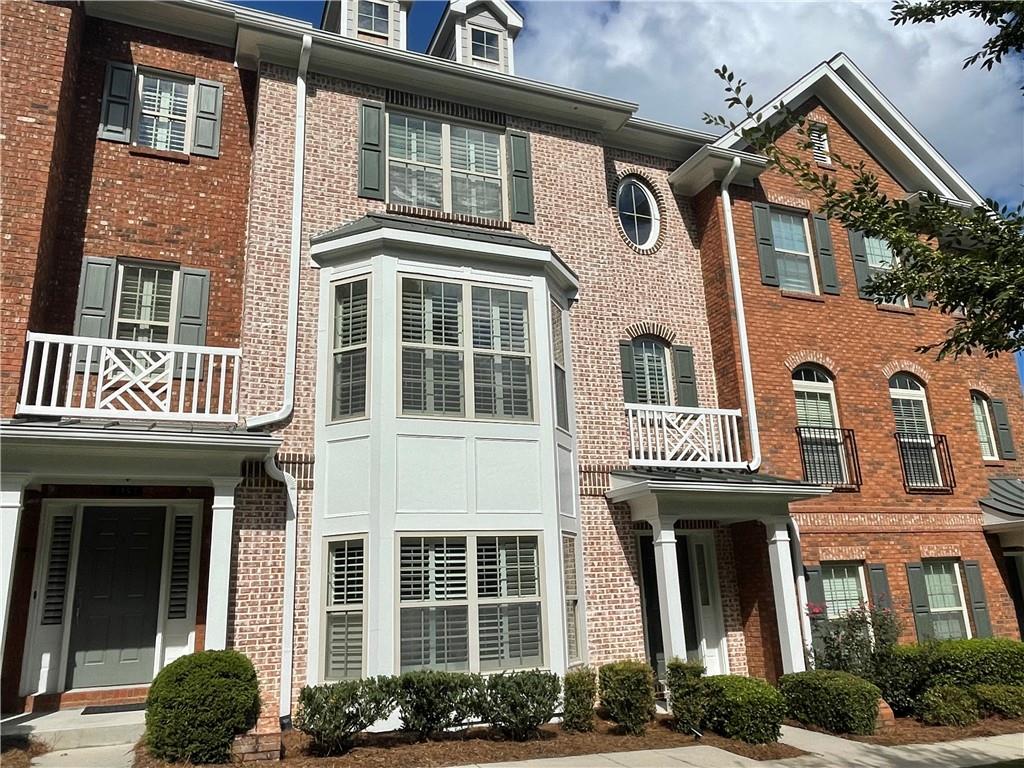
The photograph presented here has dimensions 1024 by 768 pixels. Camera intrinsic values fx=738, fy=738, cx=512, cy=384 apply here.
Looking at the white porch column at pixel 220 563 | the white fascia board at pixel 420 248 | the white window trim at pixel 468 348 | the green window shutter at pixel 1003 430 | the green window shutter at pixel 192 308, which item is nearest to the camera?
the white porch column at pixel 220 563

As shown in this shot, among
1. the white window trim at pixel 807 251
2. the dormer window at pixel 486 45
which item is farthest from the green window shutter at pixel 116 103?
the white window trim at pixel 807 251

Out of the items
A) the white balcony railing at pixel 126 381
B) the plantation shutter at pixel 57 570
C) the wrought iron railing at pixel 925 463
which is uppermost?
the white balcony railing at pixel 126 381

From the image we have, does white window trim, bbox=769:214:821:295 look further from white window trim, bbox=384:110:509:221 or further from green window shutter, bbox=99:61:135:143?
green window shutter, bbox=99:61:135:143

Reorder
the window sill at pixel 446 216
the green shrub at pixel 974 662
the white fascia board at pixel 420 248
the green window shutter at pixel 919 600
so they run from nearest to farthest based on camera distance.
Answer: the white fascia board at pixel 420 248 < the green shrub at pixel 974 662 < the window sill at pixel 446 216 < the green window shutter at pixel 919 600

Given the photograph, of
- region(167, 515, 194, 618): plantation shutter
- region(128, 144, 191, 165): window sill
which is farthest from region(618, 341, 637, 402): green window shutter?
region(128, 144, 191, 165): window sill

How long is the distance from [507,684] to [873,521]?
7.90m

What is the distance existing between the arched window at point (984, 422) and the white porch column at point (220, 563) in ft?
48.2

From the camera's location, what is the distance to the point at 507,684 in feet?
29.0

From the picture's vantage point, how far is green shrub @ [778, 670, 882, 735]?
32.8ft

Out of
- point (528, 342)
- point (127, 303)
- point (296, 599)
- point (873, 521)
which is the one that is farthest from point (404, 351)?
point (873, 521)

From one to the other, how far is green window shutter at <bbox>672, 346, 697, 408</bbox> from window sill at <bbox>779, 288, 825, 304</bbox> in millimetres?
2222

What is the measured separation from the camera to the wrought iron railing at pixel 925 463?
13883 millimetres

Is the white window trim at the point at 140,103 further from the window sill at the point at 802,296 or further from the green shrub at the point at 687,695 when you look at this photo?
the window sill at the point at 802,296

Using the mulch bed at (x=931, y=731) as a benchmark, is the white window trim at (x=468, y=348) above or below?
above
